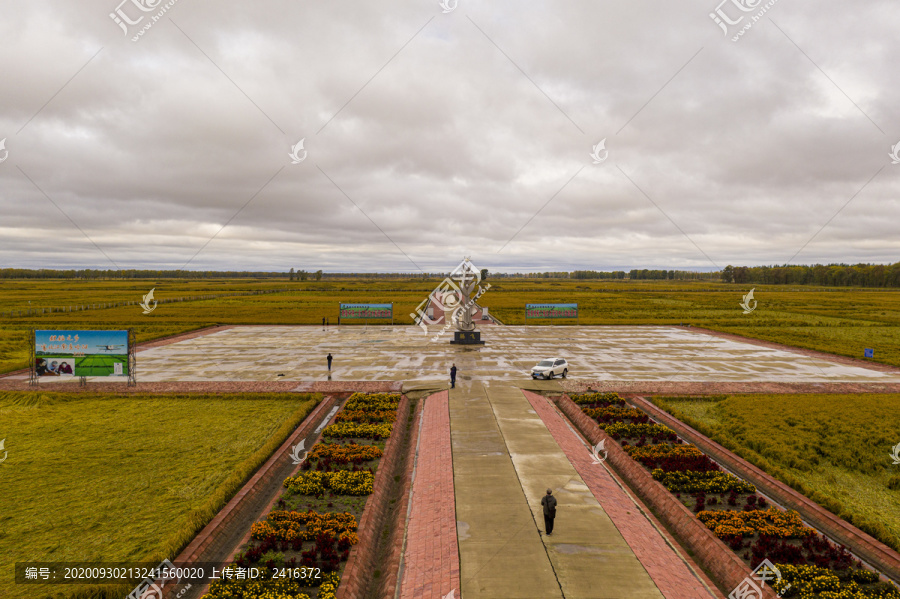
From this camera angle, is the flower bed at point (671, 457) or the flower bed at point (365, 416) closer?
the flower bed at point (671, 457)

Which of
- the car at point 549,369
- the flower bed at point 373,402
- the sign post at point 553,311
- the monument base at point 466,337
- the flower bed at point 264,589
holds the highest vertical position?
the sign post at point 553,311

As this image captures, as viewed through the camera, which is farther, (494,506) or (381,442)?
(381,442)

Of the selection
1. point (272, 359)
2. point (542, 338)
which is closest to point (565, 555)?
point (272, 359)

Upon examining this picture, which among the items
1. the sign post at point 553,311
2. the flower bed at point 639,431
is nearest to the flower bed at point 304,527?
the flower bed at point 639,431

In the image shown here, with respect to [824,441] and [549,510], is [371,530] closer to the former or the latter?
[549,510]

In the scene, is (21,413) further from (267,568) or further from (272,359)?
(267,568)

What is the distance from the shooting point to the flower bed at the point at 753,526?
33.6ft

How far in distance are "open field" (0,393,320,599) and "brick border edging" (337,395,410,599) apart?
471cm

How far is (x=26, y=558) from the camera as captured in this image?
11.2 meters

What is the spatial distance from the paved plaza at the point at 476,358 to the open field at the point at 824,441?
5.12 metres

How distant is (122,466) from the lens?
653 inches

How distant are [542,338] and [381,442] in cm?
3181

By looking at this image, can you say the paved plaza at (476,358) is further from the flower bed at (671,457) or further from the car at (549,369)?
the flower bed at (671,457)

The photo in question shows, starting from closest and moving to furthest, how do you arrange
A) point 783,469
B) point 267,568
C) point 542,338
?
point 267,568 → point 783,469 → point 542,338
